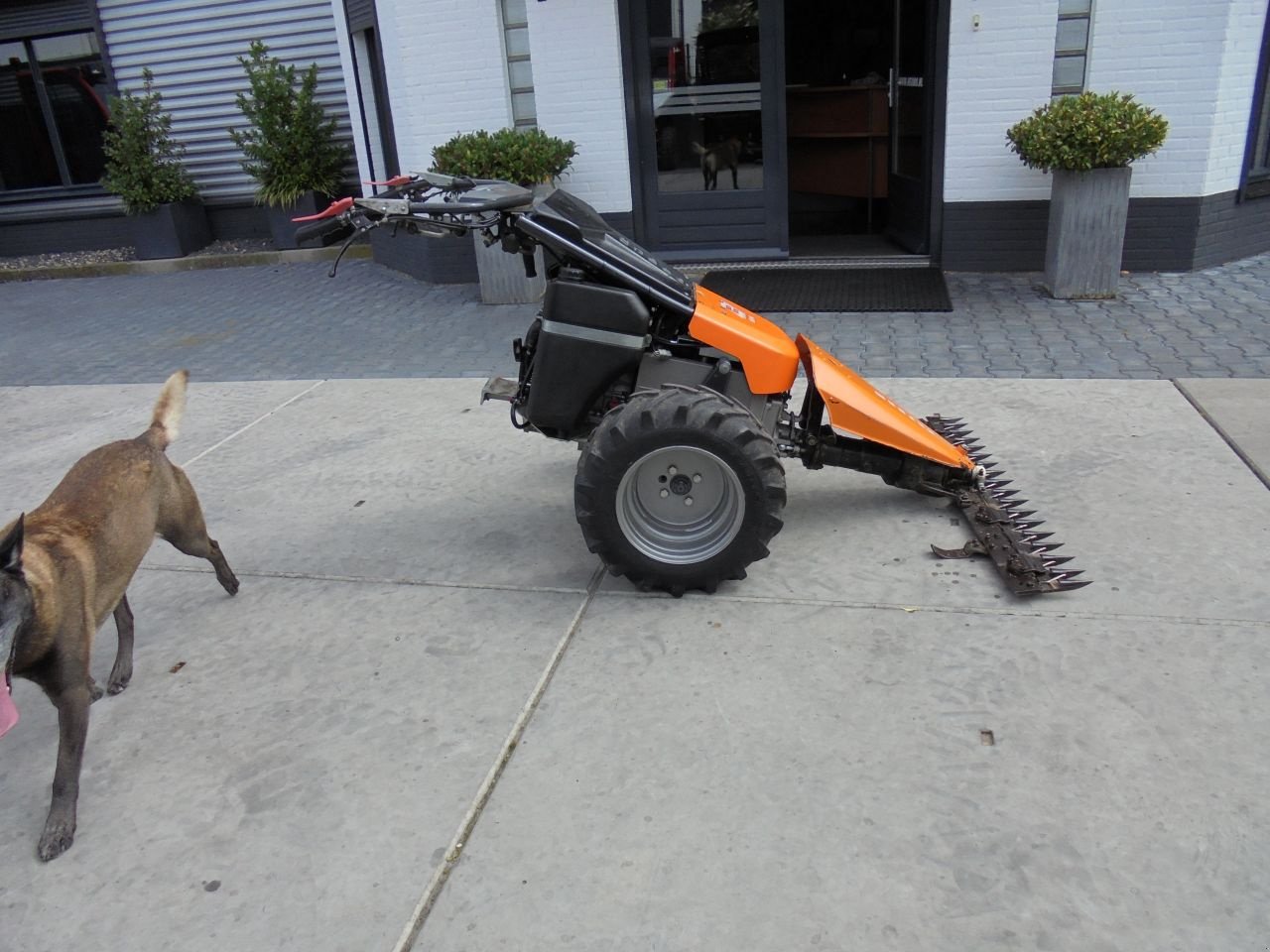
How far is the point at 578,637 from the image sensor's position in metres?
3.56

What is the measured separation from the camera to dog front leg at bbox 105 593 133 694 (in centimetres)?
344

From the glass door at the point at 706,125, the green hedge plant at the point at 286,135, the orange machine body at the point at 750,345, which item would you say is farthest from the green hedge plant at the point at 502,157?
Answer: the orange machine body at the point at 750,345

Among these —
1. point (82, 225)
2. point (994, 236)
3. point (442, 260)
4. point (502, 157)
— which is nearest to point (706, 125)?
point (502, 157)

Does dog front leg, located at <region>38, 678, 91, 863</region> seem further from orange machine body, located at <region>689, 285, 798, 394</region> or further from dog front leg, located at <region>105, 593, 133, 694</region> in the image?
orange machine body, located at <region>689, 285, 798, 394</region>

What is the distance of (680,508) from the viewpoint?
152 inches

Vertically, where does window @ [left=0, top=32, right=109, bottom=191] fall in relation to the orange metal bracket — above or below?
above

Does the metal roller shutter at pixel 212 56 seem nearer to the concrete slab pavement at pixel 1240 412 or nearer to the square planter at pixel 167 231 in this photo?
the square planter at pixel 167 231

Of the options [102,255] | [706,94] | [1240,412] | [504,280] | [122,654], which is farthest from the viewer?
[102,255]

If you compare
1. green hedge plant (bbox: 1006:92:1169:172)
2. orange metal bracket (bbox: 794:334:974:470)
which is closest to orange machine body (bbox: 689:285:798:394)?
orange metal bracket (bbox: 794:334:974:470)

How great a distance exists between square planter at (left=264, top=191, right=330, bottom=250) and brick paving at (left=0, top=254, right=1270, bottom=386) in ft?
5.34

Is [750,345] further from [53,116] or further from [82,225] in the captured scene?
[53,116]

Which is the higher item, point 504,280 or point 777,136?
point 777,136

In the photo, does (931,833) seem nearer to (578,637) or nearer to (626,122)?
(578,637)

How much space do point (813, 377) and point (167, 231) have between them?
10303 mm
